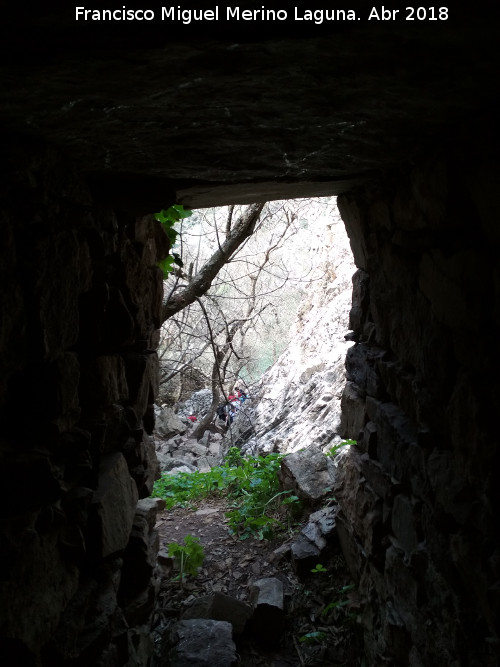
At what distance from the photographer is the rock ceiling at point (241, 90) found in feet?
3.43

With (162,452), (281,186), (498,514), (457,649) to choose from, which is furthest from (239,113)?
(162,452)

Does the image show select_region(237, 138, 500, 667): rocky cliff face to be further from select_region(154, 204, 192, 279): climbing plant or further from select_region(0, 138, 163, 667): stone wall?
select_region(0, 138, 163, 667): stone wall

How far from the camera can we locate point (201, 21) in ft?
3.31

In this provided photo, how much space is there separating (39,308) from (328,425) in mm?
4736

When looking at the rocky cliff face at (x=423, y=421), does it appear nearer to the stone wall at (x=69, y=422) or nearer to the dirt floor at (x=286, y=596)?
the dirt floor at (x=286, y=596)

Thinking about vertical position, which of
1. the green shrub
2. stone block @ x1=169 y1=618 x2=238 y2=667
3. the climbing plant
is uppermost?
the climbing plant

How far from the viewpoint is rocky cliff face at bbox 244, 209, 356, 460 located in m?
6.46

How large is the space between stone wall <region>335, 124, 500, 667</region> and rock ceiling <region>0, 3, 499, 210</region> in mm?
219

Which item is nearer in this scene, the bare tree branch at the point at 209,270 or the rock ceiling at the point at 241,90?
the rock ceiling at the point at 241,90

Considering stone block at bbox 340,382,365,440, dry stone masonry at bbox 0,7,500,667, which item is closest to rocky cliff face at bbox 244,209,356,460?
stone block at bbox 340,382,365,440

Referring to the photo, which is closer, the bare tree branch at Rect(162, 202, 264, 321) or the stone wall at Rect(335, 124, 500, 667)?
the stone wall at Rect(335, 124, 500, 667)

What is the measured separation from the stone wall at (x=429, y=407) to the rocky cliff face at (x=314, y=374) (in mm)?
3145

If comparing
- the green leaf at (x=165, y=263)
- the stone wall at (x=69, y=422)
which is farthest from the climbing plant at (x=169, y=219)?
the stone wall at (x=69, y=422)

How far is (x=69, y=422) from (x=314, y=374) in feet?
18.8
